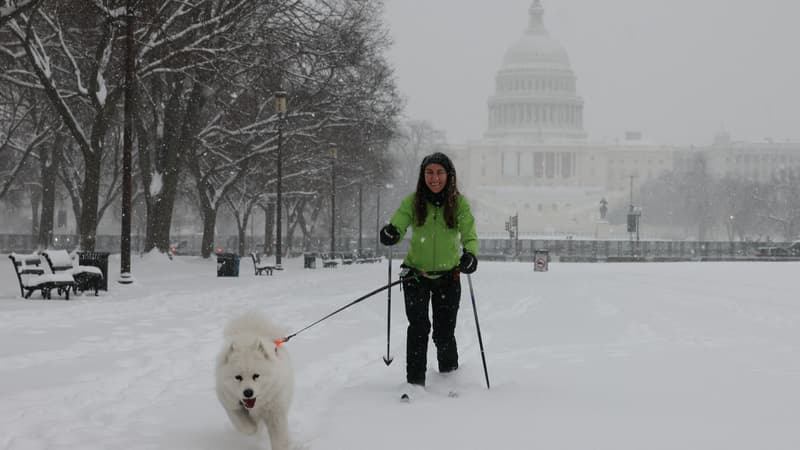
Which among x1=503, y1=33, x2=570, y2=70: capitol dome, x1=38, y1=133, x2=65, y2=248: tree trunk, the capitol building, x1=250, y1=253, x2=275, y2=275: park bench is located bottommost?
x1=250, y1=253, x2=275, y2=275: park bench

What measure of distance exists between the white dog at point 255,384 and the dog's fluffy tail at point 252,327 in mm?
36

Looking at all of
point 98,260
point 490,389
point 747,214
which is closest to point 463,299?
point 98,260

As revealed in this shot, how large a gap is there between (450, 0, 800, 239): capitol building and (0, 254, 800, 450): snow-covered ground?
460 ft

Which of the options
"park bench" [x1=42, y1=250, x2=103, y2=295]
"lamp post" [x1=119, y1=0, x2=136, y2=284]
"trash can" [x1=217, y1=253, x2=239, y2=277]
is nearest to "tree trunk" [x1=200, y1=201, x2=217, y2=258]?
"trash can" [x1=217, y1=253, x2=239, y2=277]

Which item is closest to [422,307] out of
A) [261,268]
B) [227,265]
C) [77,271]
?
[77,271]

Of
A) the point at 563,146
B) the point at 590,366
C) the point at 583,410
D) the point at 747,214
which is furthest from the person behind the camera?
the point at 563,146

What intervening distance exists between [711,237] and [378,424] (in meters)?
107

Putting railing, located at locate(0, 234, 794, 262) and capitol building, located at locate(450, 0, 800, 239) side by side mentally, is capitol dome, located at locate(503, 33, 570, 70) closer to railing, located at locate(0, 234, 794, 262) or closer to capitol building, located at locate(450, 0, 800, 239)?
capitol building, located at locate(450, 0, 800, 239)

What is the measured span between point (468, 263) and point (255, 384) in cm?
241

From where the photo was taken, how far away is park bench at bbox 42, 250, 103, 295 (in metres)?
17.6

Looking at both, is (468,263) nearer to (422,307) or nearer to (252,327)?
(422,307)

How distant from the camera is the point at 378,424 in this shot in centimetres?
670

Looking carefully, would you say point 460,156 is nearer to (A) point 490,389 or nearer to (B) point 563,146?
(B) point 563,146

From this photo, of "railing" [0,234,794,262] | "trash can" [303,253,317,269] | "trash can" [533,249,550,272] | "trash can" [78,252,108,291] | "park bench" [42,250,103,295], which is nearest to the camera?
"park bench" [42,250,103,295]
